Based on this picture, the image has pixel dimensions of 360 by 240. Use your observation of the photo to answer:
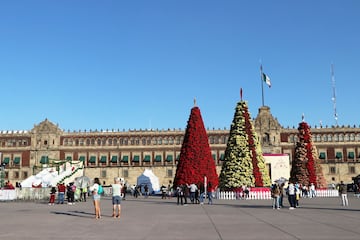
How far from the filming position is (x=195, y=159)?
35.6m

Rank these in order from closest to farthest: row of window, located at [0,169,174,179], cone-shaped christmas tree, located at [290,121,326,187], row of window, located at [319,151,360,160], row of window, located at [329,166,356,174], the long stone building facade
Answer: cone-shaped christmas tree, located at [290,121,326,187] → row of window, located at [329,166,356,174] → row of window, located at [319,151,360,160] → the long stone building facade → row of window, located at [0,169,174,179]

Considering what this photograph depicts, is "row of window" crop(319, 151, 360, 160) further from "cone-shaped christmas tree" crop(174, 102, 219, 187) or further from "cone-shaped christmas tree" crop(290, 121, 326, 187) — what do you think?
"cone-shaped christmas tree" crop(174, 102, 219, 187)

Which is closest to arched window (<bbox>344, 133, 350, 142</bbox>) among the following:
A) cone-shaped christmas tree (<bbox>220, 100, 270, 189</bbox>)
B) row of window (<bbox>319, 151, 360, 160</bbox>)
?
row of window (<bbox>319, 151, 360, 160</bbox>)

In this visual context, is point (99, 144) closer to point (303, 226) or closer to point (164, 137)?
point (164, 137)

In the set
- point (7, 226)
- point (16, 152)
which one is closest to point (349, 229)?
point (7, 226)

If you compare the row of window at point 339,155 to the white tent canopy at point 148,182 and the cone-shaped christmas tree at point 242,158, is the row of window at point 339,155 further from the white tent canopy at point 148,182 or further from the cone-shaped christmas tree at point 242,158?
the cone-shaped christmas tree at point 242,158

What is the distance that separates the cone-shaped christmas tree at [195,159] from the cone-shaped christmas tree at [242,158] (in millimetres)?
3289

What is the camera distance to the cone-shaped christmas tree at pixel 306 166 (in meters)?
38.5

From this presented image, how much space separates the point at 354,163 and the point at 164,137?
118 feet

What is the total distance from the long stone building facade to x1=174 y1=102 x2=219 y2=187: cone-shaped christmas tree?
3482 centimetres

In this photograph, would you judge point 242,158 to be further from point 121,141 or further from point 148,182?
point 121,141

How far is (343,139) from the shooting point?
7112cm

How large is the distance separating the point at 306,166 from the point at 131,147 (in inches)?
1604

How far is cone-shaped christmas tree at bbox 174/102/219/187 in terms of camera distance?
3509 cm
